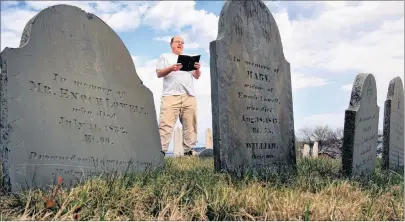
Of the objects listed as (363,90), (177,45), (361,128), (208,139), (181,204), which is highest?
(177,45)

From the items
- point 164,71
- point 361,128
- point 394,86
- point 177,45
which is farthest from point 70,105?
point 394,86

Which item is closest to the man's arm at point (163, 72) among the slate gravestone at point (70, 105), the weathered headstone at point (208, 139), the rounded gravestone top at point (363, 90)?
the slate gravestone at point (70, 105)

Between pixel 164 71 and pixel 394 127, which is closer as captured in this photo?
pixel 164 71

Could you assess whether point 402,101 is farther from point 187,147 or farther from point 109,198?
point 109,198

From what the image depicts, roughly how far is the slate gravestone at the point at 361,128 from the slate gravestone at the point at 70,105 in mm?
2237

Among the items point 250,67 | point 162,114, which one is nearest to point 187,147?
point 162,114

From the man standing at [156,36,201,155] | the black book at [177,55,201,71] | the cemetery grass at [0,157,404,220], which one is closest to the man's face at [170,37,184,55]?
the man standing at [156,36,201,155]

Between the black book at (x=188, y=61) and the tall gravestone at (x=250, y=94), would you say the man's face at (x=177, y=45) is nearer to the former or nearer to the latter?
the black book at (x=188, y=61)

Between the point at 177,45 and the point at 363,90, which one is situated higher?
the point at 177,45

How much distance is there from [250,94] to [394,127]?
4.06m

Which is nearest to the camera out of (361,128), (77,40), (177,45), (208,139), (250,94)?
(77,40)

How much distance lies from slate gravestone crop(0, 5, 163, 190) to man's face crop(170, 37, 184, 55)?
307cm

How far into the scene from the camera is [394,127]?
320 inches

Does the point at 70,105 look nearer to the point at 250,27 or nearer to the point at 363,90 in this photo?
the point at 250,27
